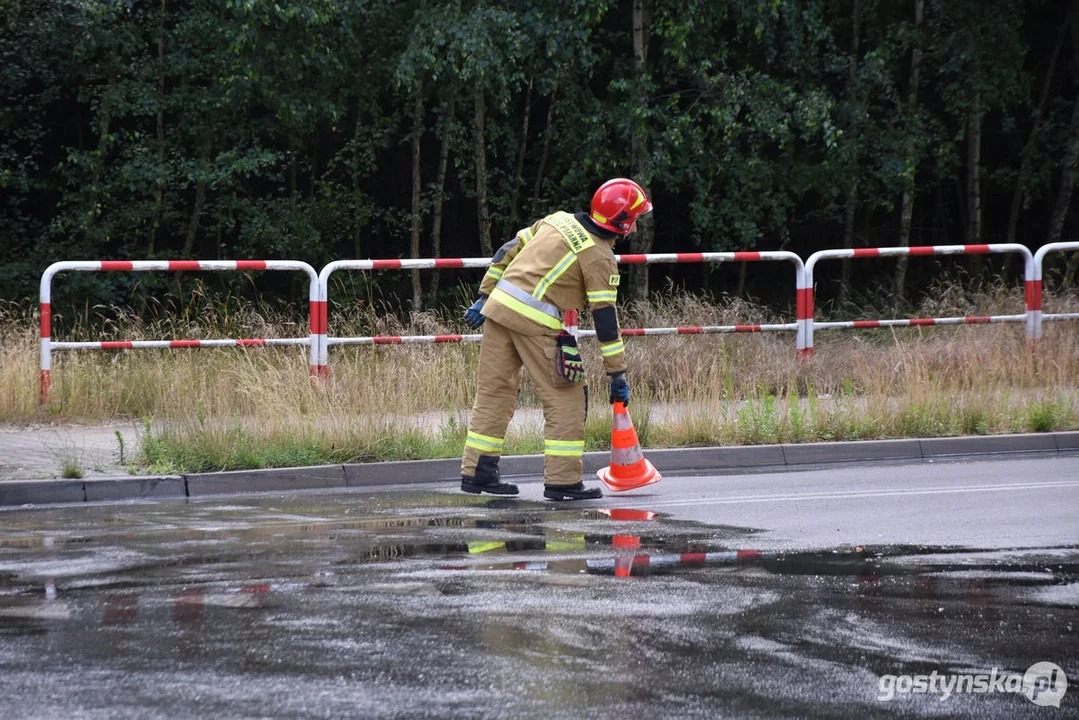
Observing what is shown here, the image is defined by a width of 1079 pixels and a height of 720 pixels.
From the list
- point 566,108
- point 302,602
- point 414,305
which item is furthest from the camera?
point 566,108

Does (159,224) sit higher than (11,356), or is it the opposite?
(159,224)

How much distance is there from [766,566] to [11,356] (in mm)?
7917

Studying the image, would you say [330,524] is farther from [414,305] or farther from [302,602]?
[414,305]

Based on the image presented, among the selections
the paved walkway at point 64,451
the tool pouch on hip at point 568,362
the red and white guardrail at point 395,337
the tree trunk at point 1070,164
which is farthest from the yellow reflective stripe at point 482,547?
the tree trunk at point 1070,164

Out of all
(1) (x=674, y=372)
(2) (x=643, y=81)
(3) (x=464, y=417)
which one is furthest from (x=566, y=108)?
(3) (x=464, y=417)

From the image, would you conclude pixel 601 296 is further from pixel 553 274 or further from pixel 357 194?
pixel 357 194

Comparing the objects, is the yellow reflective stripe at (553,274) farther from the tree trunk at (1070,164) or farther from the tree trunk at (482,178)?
the tree trunk at (1070,164)

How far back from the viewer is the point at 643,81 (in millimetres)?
20641

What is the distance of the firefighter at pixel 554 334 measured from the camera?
26.3 ft

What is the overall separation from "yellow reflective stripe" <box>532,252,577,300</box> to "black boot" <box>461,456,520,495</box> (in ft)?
3.46

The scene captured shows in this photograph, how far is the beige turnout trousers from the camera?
26.8ft

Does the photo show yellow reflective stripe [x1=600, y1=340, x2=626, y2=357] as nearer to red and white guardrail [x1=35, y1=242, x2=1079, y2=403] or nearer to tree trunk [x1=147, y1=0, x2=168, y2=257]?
red and white guardrail [x1=35, y1=242, x2=1079, y2=403]

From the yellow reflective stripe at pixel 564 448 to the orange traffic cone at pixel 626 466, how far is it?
0.33 meters

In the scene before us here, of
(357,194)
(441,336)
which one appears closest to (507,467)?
(441,336)
